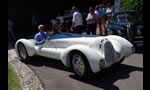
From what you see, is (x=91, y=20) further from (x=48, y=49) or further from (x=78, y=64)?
(x=78, y=64)

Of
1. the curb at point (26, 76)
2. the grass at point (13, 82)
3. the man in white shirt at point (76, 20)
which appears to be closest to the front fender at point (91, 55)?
the curb at point (26, 76)

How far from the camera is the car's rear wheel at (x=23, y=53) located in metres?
5.96

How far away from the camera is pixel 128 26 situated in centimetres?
668

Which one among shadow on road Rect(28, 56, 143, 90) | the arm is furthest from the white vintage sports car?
shadow on road Rect(28, 56, 143, 90)

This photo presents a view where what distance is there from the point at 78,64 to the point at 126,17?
429 cm

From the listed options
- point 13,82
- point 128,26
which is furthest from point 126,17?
point 13,82

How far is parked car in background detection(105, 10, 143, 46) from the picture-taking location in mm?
6679

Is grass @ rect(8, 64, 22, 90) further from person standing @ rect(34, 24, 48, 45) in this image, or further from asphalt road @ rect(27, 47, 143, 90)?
person standing @ rect(34, 24, 48, 45)

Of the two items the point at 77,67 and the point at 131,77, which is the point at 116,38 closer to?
the point at 131,77
